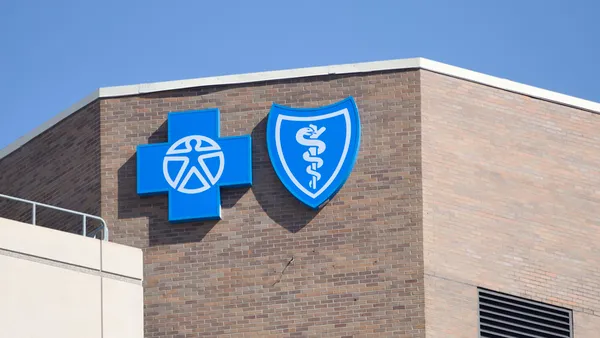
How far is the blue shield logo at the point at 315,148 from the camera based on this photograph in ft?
117

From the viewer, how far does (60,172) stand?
38.0m

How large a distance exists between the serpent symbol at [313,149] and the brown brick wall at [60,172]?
422 centimetres

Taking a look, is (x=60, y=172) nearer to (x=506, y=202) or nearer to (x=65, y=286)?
(x=65, y=286)

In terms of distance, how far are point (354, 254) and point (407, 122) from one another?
2.76 m

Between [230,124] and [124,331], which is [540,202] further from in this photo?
[124,331]

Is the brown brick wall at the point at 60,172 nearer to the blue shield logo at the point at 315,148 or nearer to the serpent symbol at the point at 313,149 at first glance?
the blue shield logo at the point at 315,148

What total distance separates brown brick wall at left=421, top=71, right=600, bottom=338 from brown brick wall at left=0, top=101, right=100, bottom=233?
6627 mm

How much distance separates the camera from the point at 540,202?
1441 inches

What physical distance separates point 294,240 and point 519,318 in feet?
14.9

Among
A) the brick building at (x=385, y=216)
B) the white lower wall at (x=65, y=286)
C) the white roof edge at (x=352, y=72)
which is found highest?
the white roof edge at (x=352, y=72)

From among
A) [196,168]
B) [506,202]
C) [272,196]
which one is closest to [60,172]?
[196,168]

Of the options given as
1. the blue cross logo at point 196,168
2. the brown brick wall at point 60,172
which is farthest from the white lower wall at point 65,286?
the brown brick wall at point 60,172

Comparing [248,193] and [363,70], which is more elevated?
[363,70]

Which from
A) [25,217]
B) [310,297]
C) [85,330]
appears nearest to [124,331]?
[85,330]
